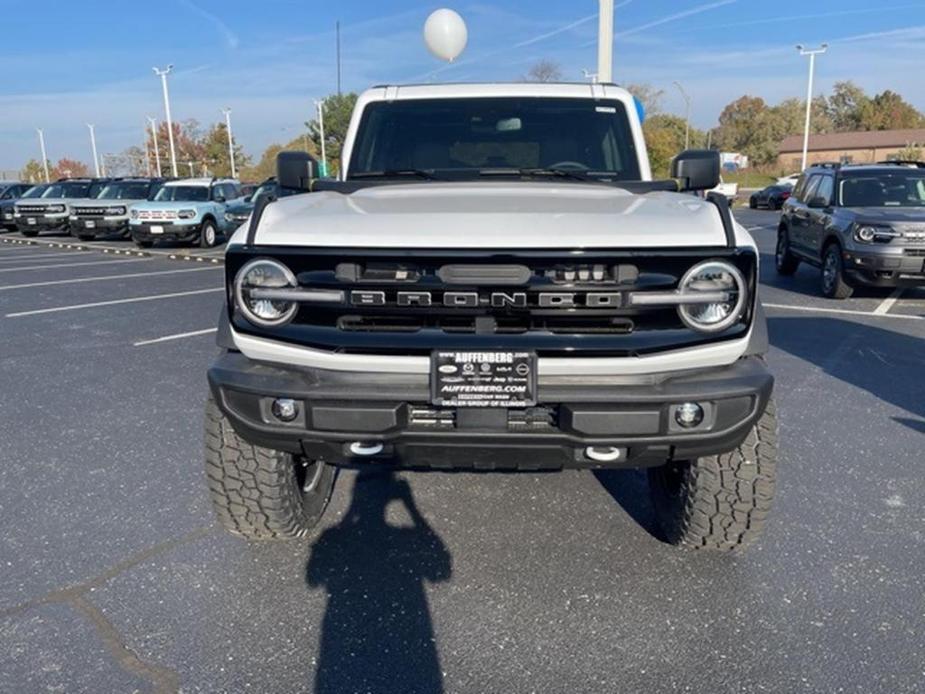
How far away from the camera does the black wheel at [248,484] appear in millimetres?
2861

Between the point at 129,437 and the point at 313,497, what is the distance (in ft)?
5.77

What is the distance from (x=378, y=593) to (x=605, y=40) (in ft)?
32.5

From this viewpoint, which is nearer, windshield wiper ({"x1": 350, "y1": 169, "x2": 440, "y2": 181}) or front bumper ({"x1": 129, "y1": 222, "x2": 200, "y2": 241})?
windshield wiper ({"x1": 350, "y1": 169, "x2": 440, "y2": 181})

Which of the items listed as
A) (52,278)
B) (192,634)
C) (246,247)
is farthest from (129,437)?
(52,278)

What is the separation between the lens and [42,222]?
2133 centimetres

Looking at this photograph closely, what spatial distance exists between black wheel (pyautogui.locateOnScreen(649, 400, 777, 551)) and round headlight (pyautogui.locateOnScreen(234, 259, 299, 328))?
64.5 inches

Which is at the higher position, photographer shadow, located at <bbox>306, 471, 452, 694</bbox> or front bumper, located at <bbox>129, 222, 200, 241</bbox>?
front bumper, located at <bbox>129, 222, 200, 241</bbox>

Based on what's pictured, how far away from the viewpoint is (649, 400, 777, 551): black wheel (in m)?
2.77

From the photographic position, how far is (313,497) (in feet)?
10.9

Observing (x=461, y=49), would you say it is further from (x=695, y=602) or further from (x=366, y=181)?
(x=695, y=602)

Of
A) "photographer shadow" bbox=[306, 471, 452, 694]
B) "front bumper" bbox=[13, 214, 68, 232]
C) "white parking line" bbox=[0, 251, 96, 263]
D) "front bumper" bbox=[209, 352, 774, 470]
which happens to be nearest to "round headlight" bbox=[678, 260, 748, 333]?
"front bumper" bbox=[209, 352, 774, 470]

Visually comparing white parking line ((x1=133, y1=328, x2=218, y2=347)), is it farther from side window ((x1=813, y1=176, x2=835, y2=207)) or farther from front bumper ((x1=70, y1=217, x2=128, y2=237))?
front bumper ((x1=70, y1=217, x2=128, y2=237))

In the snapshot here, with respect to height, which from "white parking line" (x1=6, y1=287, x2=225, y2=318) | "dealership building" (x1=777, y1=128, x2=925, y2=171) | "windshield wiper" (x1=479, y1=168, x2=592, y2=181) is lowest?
"white parking line" (x1=6, y1=287, x2=225, y2=318)

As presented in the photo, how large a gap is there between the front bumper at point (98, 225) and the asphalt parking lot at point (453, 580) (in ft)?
54.4
